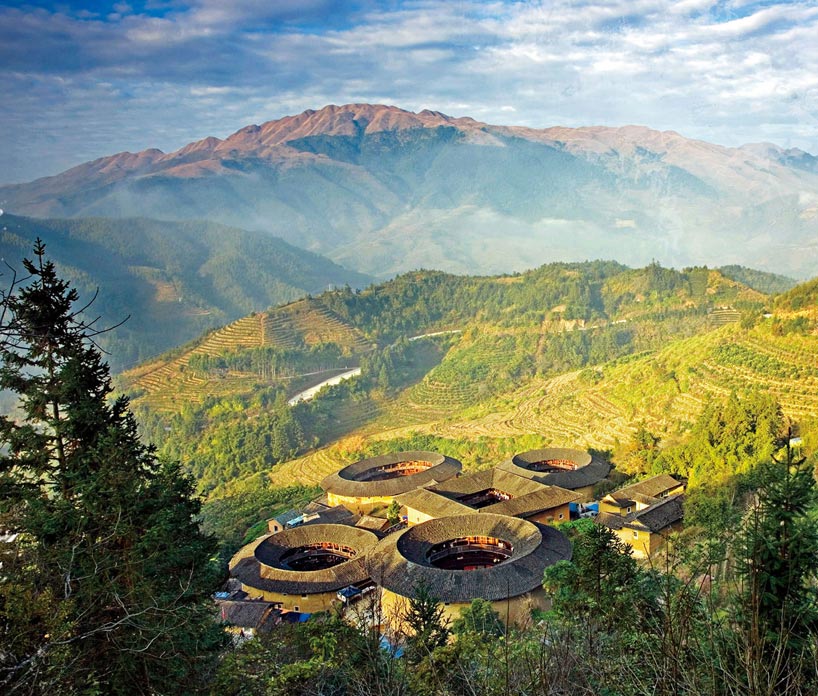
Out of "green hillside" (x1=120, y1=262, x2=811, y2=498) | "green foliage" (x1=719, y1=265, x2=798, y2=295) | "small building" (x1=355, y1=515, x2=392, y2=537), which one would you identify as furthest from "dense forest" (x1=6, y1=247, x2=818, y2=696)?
"green foliage" (x1=719, y1=265, x2=798, y2=295)

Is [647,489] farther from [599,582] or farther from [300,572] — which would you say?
[599,582]

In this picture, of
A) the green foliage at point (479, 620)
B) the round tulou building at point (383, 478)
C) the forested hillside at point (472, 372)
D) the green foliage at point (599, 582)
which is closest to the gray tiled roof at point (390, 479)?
the round tulou building at point (383, 478)

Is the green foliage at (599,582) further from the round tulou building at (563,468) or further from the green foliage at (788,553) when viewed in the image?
the round tulou building at (563,468)

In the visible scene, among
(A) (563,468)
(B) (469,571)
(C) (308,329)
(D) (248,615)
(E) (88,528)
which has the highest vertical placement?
(E) (88,528)

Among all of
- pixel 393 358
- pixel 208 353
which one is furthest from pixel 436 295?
pixel 208 353

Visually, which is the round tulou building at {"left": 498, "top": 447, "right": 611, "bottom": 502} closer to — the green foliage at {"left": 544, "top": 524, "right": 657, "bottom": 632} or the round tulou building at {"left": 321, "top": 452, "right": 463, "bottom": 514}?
the round tulou building at {"left": 321, "top": 452, "right": 463, "bottom": 514}

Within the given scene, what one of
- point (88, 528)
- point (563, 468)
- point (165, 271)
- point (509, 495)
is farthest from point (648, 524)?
point (165, 271)
